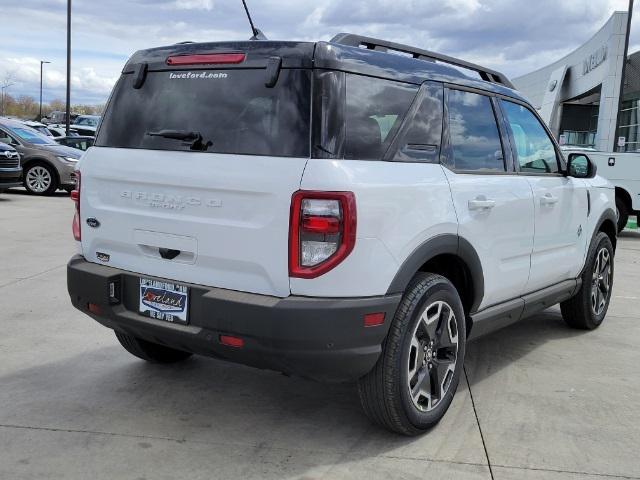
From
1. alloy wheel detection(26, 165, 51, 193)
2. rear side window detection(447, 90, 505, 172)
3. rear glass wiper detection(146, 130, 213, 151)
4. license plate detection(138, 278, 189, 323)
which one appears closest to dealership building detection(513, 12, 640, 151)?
alloy wheel detection(26, 165, 51, 193)

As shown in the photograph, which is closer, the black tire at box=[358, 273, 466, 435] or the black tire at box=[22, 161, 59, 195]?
the black tire at box=[358, 273, 466, 435]

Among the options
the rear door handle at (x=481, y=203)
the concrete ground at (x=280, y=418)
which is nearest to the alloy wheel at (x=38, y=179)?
the concrete ground at (x=280, y=418)

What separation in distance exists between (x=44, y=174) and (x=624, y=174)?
11973mm

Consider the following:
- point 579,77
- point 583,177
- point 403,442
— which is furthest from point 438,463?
point 579,77

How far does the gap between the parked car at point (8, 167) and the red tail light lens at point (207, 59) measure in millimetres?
10838

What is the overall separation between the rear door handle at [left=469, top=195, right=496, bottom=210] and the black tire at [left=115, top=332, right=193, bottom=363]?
211 cm

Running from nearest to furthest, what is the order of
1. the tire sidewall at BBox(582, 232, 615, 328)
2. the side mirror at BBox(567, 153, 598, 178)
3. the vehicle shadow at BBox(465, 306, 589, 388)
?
the vehicle shadow at BBox(465, 306, 589, 388), the side mirror at BBox(567, 153, 598, 178), the tire sidewall at BBox(582, 232, 615, 328)

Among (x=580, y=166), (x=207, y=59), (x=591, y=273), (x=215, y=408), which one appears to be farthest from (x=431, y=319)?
(x=591, y=273)

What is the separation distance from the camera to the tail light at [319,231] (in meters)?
2.99

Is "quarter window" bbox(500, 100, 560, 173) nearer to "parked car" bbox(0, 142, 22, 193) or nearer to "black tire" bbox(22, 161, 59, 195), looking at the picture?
"parked car" bbox(0, 142, 22, 193)

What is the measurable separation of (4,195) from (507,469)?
1420 cm

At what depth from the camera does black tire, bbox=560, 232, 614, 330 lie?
18.2ft

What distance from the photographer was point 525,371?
4.72 metres

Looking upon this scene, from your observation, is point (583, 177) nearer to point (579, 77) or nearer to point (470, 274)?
point (470, 274)
